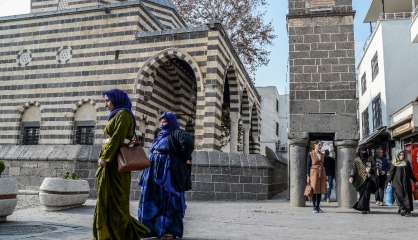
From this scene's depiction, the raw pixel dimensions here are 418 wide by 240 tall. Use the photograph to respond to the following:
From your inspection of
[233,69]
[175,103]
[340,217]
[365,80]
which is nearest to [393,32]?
[365,80]

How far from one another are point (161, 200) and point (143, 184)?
1.18ft

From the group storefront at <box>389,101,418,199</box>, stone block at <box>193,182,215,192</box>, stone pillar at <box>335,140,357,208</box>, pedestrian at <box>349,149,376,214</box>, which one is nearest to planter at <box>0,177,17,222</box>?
stone block at <box>193,182,215,192</box>

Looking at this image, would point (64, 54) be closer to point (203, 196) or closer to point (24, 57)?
point (24, 57)

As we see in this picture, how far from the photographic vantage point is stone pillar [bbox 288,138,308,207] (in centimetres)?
934

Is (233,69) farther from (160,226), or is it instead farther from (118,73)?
(160,226)

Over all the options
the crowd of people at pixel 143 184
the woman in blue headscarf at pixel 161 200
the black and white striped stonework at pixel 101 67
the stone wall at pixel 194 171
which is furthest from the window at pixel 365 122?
the woman in blue headscarf at pixel 161 200

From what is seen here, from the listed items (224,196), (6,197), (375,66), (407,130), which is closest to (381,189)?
(224,196)

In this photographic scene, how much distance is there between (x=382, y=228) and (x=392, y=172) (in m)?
3.63

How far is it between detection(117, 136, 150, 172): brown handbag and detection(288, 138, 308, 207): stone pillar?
6213 millimetres

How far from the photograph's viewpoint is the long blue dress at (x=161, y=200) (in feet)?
15.7

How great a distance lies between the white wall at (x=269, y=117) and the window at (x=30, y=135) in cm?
2284

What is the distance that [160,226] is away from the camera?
188 inches

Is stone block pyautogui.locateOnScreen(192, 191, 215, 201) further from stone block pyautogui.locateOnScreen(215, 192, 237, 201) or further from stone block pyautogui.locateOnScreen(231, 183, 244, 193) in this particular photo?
stone block pyautogui.locateOnScreen(231, 183, 244, 193)

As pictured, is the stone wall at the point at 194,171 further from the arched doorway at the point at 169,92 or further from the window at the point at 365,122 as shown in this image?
the window at the point at 365,122
